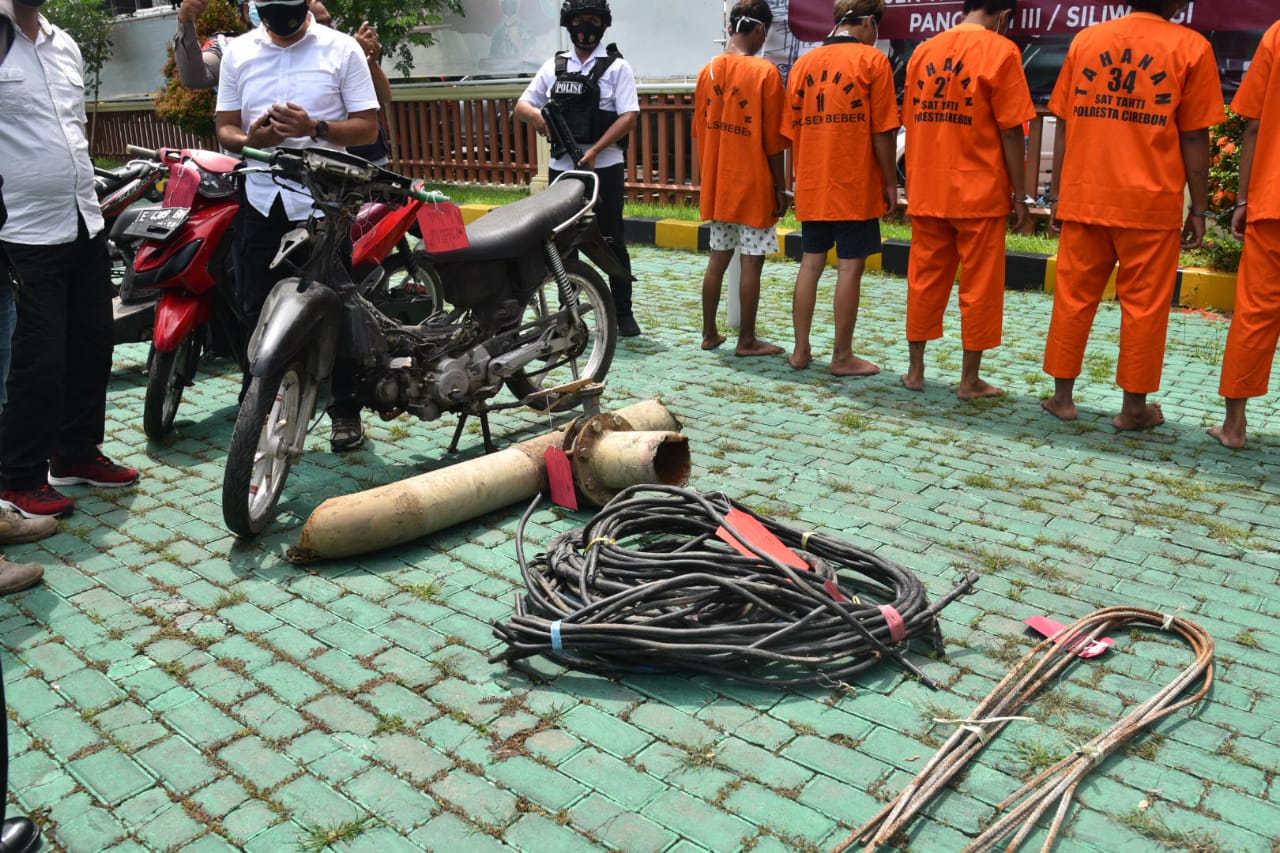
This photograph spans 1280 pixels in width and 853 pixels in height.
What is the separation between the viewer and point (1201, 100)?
516cm

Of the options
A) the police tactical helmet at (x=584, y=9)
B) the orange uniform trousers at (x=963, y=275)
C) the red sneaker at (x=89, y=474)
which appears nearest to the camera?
the red sneaker at (x=89, y=474)

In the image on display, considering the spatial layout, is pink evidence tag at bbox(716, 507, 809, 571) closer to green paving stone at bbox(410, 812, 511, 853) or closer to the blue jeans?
green paving stone at bbox(410, 812, 511, 853)

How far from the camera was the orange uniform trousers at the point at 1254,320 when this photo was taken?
16.7 ft

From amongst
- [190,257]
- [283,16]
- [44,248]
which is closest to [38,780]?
[44,248]

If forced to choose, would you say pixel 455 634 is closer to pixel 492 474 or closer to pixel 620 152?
pixel 492 474

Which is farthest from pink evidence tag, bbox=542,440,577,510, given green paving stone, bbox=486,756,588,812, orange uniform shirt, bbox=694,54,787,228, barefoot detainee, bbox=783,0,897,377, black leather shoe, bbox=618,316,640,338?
black leather shoe, bbox=618,316,640,338

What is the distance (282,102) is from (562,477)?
203cm

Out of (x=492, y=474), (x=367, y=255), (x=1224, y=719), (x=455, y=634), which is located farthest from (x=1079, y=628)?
(x=367, y=255)

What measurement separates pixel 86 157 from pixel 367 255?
1357 mm

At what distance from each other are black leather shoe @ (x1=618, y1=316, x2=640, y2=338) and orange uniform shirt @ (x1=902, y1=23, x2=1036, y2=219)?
215cm

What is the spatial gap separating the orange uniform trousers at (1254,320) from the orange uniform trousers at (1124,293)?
0.99ft

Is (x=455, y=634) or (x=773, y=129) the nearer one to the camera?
(x=455, y=634)

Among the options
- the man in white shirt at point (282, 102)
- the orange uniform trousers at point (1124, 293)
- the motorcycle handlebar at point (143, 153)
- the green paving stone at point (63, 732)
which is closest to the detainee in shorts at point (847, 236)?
the orange uniform trousers at point (1124, 293)

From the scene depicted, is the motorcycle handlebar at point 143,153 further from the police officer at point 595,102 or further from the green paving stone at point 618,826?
the green paving stone at point 618,826
